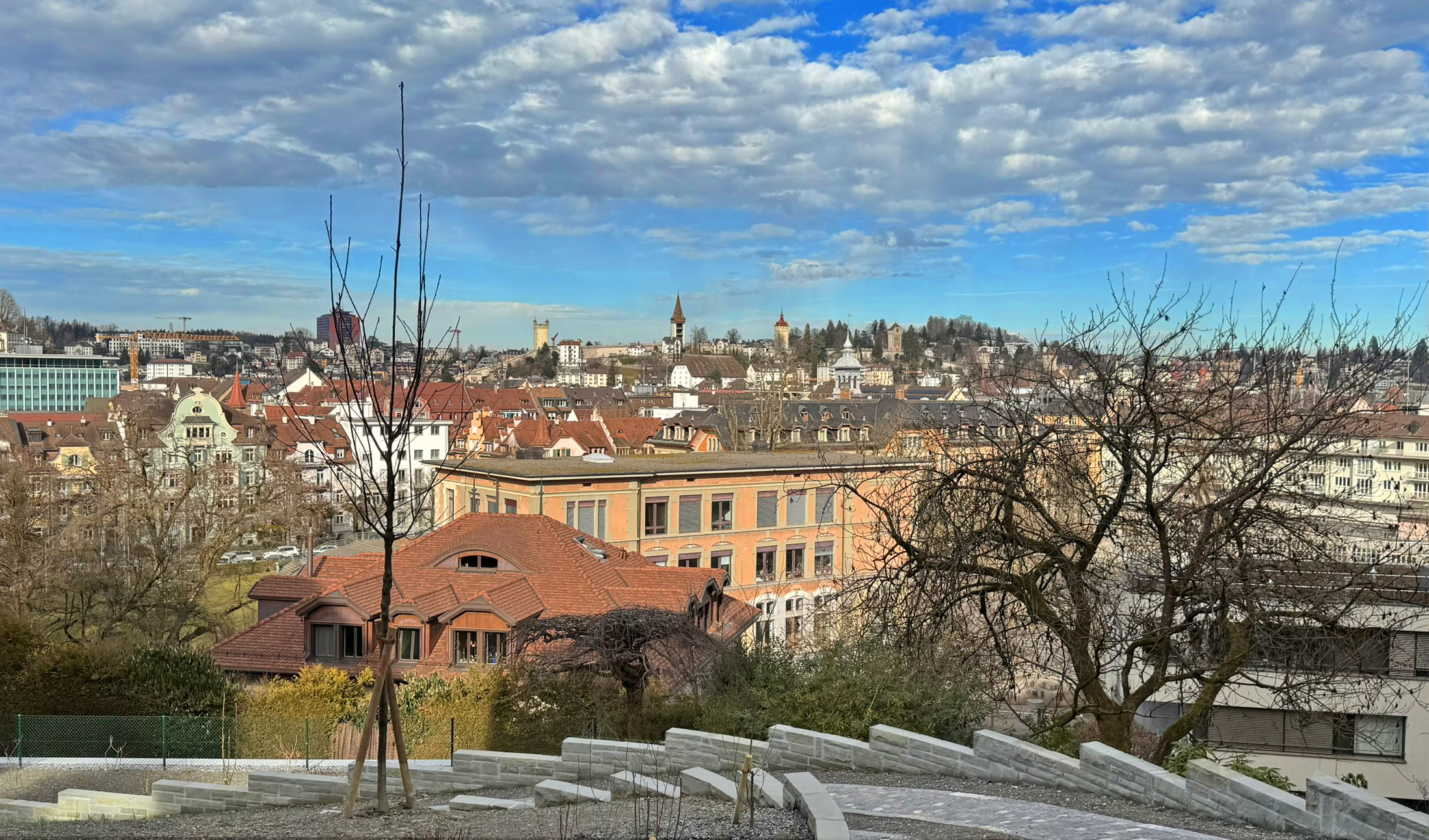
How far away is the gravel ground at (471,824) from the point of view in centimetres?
810

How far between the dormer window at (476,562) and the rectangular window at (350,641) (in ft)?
13.4

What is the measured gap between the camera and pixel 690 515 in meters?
36.7

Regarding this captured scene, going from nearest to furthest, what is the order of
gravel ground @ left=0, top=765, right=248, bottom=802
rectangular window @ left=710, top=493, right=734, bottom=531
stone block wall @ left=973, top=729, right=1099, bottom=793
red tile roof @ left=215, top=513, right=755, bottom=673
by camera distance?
stone block wall @ left=973, top=729, right=1099, bottom=793 < gravel ground @ left=0, top=765, right=248, bottom=802 < red tile roof @ left=215, top=513, right=755, bottom=673 < rectangular window @ left=710, top=493, right=734, bottom=531

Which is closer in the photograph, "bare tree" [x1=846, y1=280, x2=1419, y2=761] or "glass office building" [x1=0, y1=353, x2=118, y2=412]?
"bare tree" [x1=846, y1=280, x2=1419, y2=761]

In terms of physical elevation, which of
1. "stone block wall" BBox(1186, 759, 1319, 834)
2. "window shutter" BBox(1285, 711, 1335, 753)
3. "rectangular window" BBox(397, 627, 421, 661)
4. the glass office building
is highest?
the glass office building

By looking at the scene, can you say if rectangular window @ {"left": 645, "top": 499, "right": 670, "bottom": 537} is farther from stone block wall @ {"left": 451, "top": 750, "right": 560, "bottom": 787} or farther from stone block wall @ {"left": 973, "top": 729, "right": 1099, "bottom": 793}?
stone block wall @ {"left": 973, "top": 729, "right": 1099, "bottom": 793}

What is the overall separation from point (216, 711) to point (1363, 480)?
32352 mm

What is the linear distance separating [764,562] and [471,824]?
29.8 metres

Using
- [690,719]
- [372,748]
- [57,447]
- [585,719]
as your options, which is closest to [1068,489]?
[690,719]

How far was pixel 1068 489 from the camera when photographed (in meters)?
13.8

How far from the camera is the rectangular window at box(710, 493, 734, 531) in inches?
1457

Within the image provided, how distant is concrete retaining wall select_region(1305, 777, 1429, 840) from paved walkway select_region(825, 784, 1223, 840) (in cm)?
82

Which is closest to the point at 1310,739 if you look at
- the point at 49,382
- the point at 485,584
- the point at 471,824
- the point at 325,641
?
the point at 485,584

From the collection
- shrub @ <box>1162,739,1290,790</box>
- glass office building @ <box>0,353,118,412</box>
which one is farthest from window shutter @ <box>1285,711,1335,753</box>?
glass office building @ <box>0,353,118,412</box>
